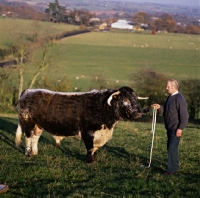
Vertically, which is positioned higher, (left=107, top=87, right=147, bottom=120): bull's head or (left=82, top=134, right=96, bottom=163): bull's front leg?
(left=107, top=87, right=147, bottom=120): bull's head

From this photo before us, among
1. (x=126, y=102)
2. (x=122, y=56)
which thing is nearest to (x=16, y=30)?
(x=122, y=56)

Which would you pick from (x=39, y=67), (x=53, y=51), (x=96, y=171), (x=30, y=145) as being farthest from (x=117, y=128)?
(x=53, y=51)

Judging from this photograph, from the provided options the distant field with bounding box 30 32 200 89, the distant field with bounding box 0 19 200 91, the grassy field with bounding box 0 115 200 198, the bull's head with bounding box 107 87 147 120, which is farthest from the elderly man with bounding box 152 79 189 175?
the distant field with bounding box 30 32 200 89

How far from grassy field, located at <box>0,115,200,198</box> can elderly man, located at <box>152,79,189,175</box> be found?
397mm

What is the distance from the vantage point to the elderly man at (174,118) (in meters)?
8.91

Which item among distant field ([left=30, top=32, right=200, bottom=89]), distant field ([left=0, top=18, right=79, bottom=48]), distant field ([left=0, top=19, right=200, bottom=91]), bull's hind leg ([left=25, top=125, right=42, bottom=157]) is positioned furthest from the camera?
distant field ([left=30, top=32, right=200, bottom=89])

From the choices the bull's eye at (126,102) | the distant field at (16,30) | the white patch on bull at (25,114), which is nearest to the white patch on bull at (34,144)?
the white patch on bull at (25,114)

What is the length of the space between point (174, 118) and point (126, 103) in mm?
1393

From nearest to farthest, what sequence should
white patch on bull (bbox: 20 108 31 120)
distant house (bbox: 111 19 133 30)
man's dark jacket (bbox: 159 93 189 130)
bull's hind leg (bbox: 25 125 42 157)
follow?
man's dark jacket (bbox: 159 93 189 130) < white patch on bull (bbox: 20 108 31 120) < bull's hind leg (bbox: 25 125 42 157) < distant house (bbox: 111 19 133 30)

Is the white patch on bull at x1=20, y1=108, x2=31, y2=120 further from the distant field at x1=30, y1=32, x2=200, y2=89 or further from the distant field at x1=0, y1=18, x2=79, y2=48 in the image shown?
the distant field at x1=0, y1=18, x2=79, y2=48

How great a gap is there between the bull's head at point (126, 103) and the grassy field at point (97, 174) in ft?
4.17

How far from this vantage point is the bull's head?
9.92m

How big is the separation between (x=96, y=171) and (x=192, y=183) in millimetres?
2177

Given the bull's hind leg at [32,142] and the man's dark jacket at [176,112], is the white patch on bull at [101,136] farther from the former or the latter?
the bull's hind leg at [32,142]
